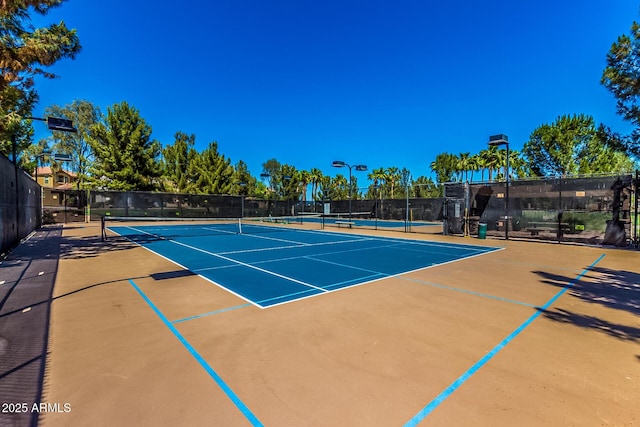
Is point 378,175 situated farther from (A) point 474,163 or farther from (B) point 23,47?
(B) point 23,47

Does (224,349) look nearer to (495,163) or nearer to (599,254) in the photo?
(599,254)

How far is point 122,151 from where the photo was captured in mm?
35062

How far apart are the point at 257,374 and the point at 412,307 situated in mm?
3340

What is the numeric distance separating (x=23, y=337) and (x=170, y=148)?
47.9 metres

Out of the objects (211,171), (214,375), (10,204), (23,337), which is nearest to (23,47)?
(10,204)

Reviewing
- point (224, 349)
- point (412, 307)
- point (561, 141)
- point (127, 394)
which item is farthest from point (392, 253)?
point (561, 141)

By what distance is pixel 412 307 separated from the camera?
5582 millimetres

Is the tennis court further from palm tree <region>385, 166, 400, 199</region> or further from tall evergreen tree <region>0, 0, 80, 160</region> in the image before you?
palm tree <region>385, 166, 400, 199</region>

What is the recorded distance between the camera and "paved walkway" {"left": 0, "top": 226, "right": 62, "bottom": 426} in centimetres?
278

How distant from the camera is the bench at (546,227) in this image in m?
15.7

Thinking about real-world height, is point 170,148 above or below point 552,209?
above

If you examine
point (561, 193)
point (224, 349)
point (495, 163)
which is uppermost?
point (495, 163)

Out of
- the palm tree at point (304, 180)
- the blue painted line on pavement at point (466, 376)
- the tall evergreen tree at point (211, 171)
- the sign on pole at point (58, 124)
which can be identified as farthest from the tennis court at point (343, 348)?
the palm tree at point (304, 180)

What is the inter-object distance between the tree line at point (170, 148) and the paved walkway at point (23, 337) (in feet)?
19.7
